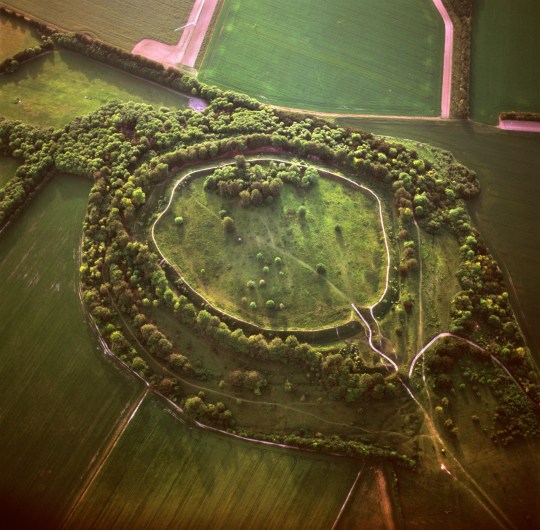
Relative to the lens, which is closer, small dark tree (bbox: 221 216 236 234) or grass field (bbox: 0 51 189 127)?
small dark tree (bbox: 221 216 236 234)

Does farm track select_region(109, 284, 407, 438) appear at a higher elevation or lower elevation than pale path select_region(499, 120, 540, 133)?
lower

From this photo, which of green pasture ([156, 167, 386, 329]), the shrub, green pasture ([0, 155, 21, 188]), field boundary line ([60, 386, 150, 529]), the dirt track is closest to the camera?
field boundary line ([60, 386, 150, 529])

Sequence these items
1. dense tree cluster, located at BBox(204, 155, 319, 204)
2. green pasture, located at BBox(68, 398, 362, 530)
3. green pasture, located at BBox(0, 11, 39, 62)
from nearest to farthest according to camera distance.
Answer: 1. green pasture, located at BBox(68, 398, 362, 530)
2. dense tree cluster, located at BBox(204, 155, 319, 204)
3. green pasture, located at BBox(0, 11, 39, 62)

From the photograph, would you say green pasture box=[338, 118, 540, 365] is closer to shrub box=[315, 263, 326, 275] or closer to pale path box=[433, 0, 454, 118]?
pale path box=[433, 0, 454, 118]

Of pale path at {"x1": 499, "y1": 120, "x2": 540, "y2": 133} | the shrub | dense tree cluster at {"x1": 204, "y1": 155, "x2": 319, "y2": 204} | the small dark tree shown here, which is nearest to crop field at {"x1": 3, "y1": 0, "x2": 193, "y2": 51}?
dense tree cluster at {"x1": 204, "y1": 155, "x2": 319, "y2": 204}

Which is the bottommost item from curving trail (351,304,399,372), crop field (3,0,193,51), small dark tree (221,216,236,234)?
curving trail (351,304,399,372)

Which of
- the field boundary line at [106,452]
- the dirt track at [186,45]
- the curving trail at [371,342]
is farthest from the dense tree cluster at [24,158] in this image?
the curving trail at [371,342]
